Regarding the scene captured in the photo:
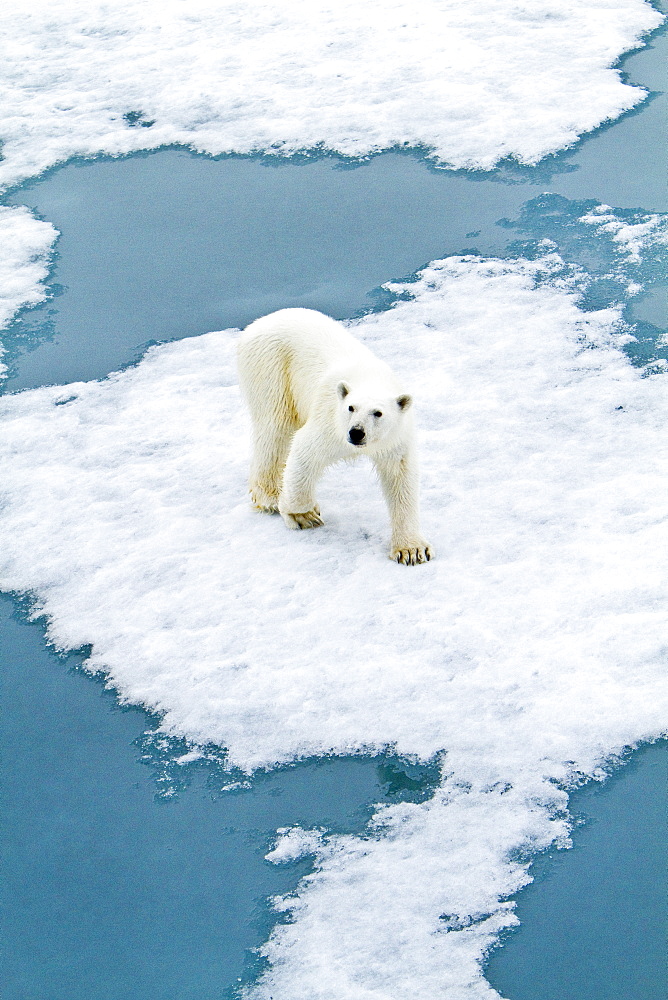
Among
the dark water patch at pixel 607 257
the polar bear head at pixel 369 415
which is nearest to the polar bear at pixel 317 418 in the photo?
the polar bear head at pixel 369 415

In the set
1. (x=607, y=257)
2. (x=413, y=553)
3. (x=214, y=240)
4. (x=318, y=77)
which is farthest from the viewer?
(x=318, y=77)

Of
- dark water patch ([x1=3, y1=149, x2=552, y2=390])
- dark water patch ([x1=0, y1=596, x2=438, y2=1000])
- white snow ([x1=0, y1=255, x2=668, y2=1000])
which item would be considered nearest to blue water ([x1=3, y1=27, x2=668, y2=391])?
dark water patch ([x1=3, y1=149, x2=552, y2=390])

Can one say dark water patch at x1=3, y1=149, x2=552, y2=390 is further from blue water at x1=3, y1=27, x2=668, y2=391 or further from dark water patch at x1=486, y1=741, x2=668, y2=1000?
dark water patch at x1=486, y1=741, x2=668, y2=1000

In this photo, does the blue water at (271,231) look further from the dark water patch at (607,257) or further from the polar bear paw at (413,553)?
the polar bear paw at (413,553)

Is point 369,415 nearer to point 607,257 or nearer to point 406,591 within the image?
point 406,591

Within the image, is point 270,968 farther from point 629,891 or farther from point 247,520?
point 247,520

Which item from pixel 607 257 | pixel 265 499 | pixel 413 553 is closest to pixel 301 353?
pixel 265 499

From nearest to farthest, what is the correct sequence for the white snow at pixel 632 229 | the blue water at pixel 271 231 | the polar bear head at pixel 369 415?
the polar bear head at pixel 369 415 < the blue water at pixel 271 231 < the white snow at pixel 632 229
